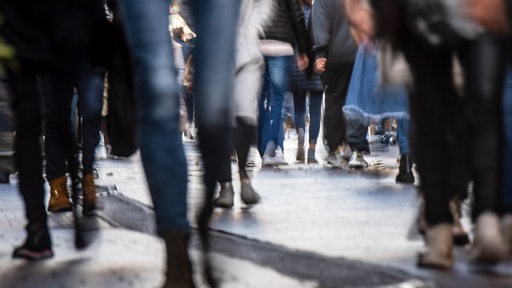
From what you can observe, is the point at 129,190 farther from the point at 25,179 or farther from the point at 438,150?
the point at 438,150

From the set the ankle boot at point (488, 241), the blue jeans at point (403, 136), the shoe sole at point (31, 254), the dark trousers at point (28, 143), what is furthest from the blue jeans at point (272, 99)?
the ankle boot at point (488, 241)

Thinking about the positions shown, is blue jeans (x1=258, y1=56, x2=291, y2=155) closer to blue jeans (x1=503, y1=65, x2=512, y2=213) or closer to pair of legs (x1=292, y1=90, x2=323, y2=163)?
pair of legs (x1=292, y1=90, x2=323, y2=163)

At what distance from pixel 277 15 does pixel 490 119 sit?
3.78m

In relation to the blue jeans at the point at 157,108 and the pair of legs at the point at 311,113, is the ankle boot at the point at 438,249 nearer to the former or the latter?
the blue jeans at the point at 157,108

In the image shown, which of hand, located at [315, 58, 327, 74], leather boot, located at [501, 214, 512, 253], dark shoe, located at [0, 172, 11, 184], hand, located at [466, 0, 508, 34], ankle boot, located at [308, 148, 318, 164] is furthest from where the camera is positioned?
ankle boot, located at [308, 148, 318, 164]

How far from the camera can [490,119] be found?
328 cm

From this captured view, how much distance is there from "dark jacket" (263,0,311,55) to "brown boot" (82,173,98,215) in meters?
2.21

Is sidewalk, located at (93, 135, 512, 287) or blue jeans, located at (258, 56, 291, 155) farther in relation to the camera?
blue jeans, located at (258, 56, 291, 155)

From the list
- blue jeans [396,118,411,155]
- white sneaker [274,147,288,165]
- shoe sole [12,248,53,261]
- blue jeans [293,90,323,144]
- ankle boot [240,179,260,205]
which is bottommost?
shoe sole [12,248,53,261]

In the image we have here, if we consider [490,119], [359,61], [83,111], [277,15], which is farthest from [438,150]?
[359,61]

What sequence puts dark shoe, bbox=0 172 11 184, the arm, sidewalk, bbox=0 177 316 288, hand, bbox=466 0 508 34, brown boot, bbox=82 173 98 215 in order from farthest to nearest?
the arm, dark shoe, bbox=0 172 11 184, brown boot, bbox=82 173 98 215, hand, bbox=466 0 508 34, sidewalk, bbox=0 177 316 288

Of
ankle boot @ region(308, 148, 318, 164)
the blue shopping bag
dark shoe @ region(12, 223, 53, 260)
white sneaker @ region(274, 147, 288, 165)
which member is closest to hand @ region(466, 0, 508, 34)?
dark shoe @ region(12, 223, 53, 260)

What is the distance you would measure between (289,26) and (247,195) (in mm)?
1893

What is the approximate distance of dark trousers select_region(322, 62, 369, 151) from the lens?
866 centimetres
